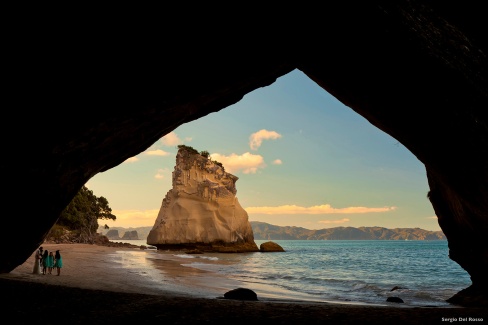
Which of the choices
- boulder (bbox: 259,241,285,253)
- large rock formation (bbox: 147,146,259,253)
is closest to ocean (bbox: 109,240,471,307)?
large rock formation (bbox: 147,146,259,253)

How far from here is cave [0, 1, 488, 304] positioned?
721cm

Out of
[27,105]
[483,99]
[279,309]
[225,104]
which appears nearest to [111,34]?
[27,105]

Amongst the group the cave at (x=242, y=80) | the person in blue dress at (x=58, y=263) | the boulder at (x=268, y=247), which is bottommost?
the boulder at (x=268, y=247)

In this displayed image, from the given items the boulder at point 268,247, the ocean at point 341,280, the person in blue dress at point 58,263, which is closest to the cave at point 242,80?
the person in blue dress at point 58,263

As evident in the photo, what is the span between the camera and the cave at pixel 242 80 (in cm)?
721

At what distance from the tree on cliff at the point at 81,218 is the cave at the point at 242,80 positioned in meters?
54.5

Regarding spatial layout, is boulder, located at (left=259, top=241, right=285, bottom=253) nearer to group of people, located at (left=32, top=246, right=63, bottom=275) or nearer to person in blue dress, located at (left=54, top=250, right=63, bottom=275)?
group of people, located at (left=32, top=246, right=63, bottom=275)

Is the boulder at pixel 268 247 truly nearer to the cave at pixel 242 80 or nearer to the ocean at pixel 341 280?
the ocean at pixel 341 280

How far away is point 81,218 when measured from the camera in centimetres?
6331

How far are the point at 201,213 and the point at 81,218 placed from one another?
22.6 metres

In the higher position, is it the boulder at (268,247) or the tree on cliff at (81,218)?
the tree on cliff at (81,218)

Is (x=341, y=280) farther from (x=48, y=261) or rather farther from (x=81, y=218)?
(x=81, y=218)

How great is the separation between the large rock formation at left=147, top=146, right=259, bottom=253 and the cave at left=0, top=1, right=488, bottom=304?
5113 cm

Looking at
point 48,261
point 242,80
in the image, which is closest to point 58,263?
point 48,261
